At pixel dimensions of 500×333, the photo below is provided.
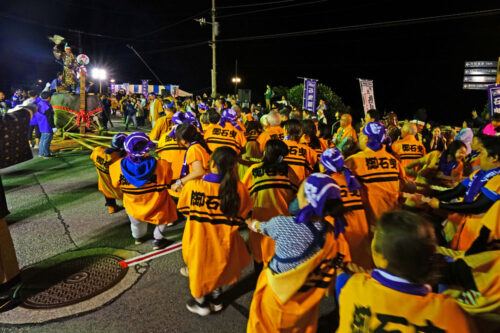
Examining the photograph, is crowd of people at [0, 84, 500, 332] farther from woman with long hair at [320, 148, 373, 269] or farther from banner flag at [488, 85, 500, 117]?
banner flag at [488, 85, 500, 117]

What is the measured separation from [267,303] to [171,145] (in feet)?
14.1

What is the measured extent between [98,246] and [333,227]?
13.5 ft

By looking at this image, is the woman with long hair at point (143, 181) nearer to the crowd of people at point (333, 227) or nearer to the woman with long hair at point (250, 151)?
the crowd of people at point (333, 227)

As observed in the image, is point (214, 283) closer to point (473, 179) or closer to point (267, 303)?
point (267, 303)

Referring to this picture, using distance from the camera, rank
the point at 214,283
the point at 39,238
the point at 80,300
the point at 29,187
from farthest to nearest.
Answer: the point at 29,187 < the point at 39,238 < the point at 80,300 < the point at 214,283

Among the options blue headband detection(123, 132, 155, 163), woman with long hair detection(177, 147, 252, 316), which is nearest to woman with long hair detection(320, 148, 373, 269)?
woman with long hair detection(177, 147, 252, 316)

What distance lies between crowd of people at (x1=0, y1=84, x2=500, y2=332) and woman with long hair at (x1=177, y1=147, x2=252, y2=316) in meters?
0.01

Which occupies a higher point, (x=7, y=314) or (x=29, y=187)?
(x=29, y=187)

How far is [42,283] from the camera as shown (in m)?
3.88

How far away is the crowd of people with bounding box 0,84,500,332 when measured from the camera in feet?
5.03

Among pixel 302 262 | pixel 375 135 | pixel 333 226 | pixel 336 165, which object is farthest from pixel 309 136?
pixel 302 262

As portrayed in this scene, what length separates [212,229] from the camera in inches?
125

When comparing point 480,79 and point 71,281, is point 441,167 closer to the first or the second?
point 71,281

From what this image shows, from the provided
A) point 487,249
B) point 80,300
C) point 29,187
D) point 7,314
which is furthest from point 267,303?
point 29,187
